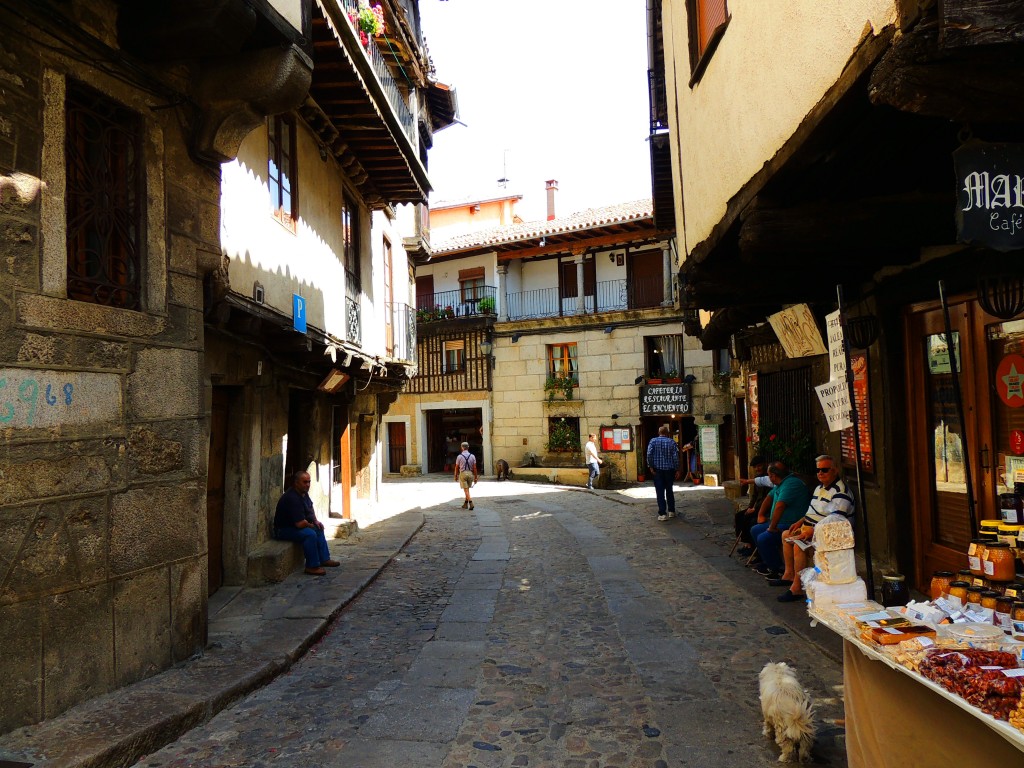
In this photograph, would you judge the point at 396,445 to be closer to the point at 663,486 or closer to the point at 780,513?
the point at 663,486

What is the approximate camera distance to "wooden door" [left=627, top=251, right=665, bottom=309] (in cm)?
2422

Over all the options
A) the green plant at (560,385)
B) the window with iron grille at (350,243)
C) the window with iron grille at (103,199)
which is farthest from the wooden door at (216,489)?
the green plant at (560,385)

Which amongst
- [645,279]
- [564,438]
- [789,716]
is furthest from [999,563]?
[645,279]

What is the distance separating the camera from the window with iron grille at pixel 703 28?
5.82 metres

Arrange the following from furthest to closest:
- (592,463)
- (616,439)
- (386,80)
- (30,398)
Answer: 1. (616,439)
2. (592,463)
3. (386,80)
4. (30,398)

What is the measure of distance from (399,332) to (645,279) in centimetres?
1131

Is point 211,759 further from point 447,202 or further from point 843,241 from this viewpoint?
point 447,202

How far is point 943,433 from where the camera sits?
251 inches

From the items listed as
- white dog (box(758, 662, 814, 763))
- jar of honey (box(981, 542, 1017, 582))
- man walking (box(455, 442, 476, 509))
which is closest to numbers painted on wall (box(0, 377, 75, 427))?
white dog (box(758, 662, 814, 763))

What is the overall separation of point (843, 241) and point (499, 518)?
10851mm

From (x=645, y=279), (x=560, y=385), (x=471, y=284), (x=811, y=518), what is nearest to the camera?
(x=811, y=518)

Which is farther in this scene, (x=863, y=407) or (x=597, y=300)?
(x=597, y=300)

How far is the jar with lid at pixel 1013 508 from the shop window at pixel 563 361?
68.6ft

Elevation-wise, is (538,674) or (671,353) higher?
(671,353)
